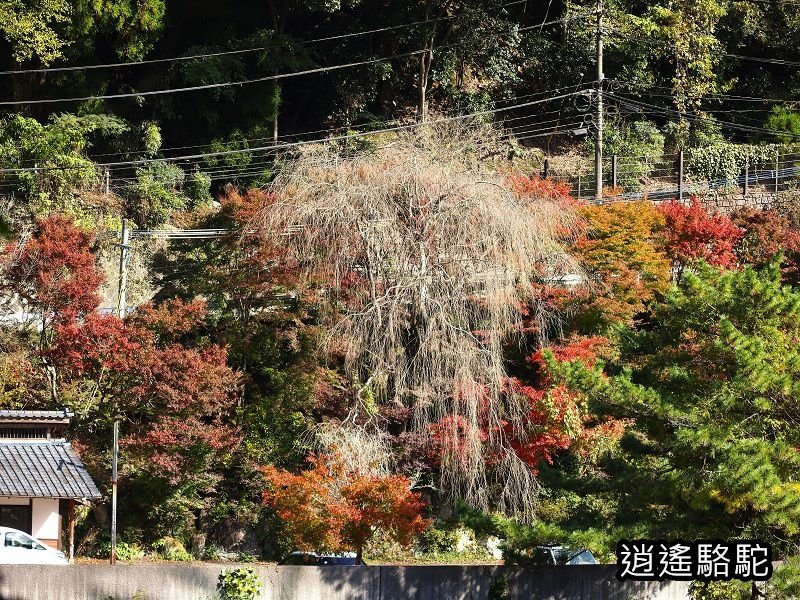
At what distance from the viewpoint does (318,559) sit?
70.9 ft

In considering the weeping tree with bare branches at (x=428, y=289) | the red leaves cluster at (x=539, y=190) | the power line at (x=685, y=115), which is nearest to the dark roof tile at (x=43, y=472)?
the weeping tree with bare branches at (x=428, y=289)

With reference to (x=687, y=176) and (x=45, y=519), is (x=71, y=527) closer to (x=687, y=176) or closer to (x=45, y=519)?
(x=45, y=519)

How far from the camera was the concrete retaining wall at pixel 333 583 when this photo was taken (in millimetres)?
17297

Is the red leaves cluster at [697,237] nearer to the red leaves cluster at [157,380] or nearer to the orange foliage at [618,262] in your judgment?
the orange foliage at [618,262]

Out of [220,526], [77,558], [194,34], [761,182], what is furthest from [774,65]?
[77,558]

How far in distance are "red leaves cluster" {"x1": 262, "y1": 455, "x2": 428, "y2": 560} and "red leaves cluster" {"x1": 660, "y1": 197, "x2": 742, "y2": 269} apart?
11.2 meters

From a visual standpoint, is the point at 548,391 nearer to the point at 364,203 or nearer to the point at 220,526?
the point at 364,203

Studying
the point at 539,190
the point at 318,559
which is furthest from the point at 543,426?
the point at 539,190

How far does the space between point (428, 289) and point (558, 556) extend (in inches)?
218

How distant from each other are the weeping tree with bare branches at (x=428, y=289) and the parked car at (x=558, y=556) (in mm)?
1813

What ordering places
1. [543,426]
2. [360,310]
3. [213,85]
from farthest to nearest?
[213,85], [360,310], [543,426]

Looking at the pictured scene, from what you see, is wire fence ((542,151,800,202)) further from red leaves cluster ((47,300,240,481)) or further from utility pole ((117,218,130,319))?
red leaves cluster ((47,300,240,481))

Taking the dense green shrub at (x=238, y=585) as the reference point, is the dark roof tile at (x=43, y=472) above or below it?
above

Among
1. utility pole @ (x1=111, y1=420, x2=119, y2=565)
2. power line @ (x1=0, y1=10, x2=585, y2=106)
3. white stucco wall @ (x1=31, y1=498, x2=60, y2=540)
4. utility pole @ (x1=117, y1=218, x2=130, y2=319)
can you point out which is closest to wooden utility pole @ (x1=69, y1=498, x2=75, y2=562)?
white stucco wall @ (x1=31, y1=498, x2=60, y2=540)
